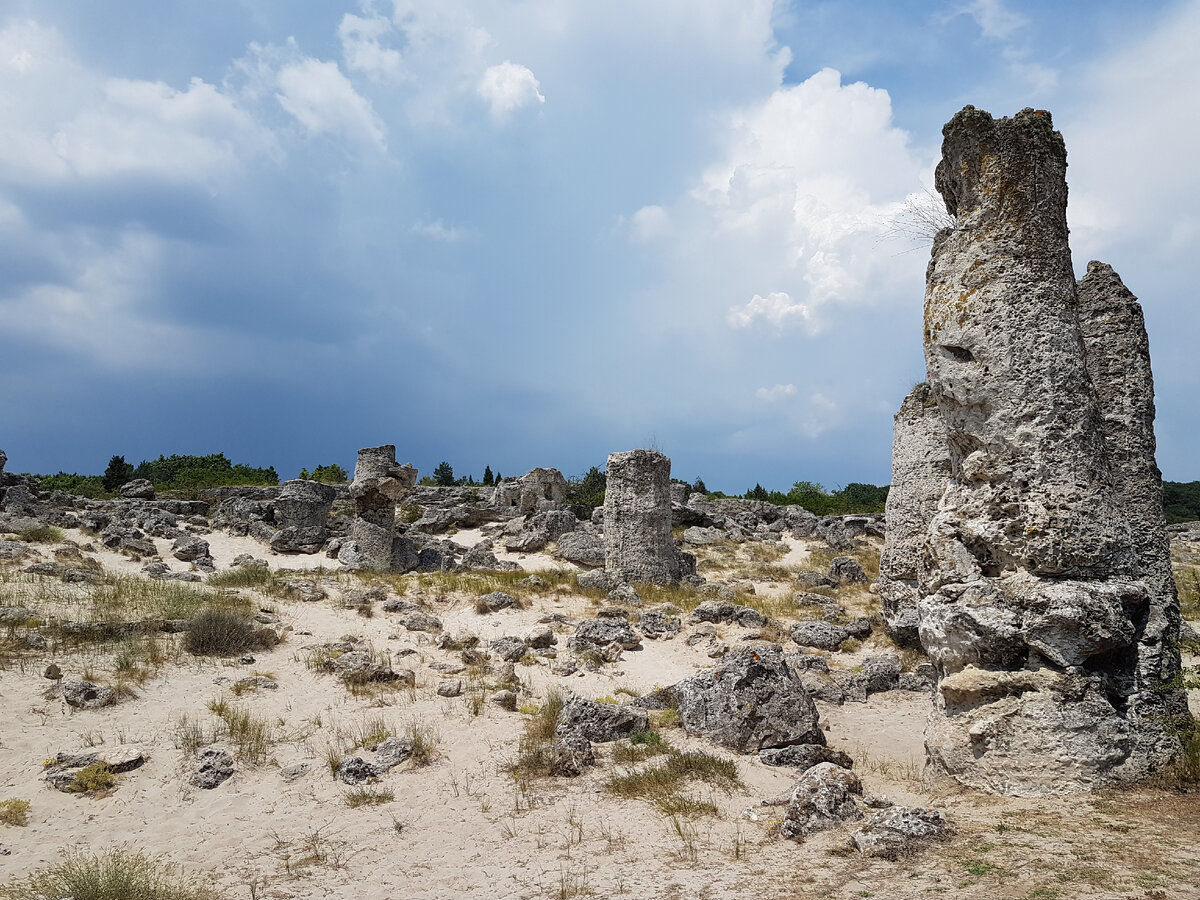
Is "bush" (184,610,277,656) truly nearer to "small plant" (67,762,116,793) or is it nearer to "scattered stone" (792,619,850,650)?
"small plant" (67,762,116,793)

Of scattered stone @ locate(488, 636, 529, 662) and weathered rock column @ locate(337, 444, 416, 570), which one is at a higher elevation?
weathered rock column @ locate(337, 444, 416, 570)

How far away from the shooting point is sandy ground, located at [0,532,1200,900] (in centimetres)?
357

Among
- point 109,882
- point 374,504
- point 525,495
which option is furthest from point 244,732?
point 525,495

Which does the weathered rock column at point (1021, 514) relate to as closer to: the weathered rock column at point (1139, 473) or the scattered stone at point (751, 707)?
the weathered rock column at point (1139, 473)

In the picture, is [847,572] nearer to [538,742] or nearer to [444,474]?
[538,742]

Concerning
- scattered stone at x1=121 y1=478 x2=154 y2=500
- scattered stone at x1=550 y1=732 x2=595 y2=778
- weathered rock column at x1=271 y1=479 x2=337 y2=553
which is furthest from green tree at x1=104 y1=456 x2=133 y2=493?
scattered stone at x1=550 y1=732 x2=595 y2=778

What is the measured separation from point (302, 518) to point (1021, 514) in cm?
1726

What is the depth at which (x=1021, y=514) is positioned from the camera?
197 inches

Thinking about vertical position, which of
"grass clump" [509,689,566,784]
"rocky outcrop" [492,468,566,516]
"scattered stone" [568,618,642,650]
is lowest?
"grass clump" [509,689,566,784]

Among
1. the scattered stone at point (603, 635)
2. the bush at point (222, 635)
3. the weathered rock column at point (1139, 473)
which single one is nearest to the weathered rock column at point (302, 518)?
the bush at point (222, 635)

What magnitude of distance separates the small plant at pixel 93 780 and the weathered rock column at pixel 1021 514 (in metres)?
6.50

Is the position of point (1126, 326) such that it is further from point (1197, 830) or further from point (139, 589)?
point (139, 589)

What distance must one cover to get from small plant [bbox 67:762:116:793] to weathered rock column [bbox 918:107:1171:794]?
6.50 meters

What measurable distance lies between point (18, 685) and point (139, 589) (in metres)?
4.29
